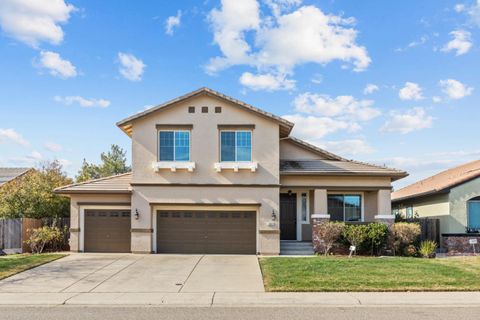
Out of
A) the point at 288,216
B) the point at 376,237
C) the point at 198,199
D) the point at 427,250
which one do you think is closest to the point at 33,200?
the point at 198,199

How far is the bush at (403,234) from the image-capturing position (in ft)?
63.4

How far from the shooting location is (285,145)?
2259 cm

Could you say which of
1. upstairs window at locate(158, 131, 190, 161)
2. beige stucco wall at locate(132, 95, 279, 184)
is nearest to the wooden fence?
beige stucco wall at locate(132, 95, 279, 184)

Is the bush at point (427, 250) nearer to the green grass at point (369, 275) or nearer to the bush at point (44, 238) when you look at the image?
the green grass at point (369, 275)

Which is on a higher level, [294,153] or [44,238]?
[294,153]

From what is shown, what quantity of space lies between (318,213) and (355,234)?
1956 millimetres

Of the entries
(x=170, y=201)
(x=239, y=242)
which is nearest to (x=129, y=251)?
(x=170, y=201)

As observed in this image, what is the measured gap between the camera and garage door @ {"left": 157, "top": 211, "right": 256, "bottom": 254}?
20.2 metres

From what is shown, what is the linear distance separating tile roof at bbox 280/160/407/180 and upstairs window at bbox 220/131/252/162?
1777 millimetres

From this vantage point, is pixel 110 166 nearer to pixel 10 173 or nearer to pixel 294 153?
pixel 10 173

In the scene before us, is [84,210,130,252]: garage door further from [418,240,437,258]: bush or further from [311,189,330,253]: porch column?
[418,240,437,258]: bush

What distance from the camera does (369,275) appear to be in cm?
1393

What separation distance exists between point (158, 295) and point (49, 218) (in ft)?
42.6

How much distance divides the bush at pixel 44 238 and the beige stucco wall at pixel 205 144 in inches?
180
